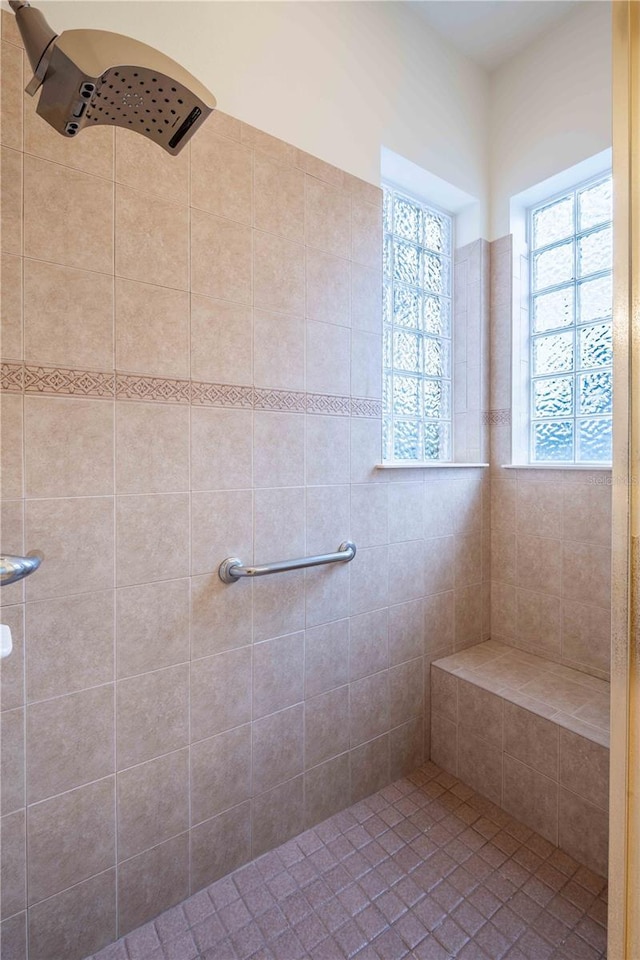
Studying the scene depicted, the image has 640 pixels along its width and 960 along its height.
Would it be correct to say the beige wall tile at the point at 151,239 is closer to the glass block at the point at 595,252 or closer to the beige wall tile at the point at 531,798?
the glass block at the point at 595,252

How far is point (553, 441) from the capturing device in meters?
2.06

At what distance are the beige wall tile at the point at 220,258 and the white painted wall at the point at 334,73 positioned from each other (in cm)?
35

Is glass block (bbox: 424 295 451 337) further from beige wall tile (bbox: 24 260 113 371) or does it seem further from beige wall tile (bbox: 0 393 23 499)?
beige wall tile (bbox: 0 393 23 499)

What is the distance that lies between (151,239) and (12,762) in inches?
52.2

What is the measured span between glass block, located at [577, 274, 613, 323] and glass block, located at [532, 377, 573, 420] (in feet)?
0.88

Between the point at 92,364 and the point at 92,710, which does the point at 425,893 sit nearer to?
Result: the point at 92,710

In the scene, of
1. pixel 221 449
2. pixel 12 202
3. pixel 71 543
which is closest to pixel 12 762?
pixel 71 543

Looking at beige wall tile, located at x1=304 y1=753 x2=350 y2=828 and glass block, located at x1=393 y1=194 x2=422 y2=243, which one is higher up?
glass block, located at x1=393 y1=194 x2=422 y2=243

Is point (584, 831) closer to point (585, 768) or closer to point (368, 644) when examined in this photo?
point (585, 768)

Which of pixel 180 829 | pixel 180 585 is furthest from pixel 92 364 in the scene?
pixel 180 829

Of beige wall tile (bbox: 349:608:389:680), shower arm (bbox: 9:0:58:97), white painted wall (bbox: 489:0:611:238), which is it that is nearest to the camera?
shower arm (bbox: 9:0:58:97)

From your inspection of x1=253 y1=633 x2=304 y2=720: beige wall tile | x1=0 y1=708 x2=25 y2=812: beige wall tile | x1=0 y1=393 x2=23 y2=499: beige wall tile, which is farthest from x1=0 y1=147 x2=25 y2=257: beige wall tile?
x1=253 y1=633 x2=304 y2=720: beige wall tile

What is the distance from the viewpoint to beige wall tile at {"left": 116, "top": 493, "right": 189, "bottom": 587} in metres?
1.19

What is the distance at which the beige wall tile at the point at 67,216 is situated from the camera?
41.3 inches
